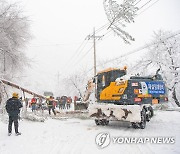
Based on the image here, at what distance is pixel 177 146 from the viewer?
8.57 meters

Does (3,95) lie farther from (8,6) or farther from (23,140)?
(23,140)

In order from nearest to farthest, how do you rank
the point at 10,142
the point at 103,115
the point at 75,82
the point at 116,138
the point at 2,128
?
the point at 10,142
the point at 116,138
the point at 2,128
the point at 103,115
the point at 75,82

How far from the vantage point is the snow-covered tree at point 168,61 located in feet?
113

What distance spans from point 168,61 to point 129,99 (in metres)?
24.3

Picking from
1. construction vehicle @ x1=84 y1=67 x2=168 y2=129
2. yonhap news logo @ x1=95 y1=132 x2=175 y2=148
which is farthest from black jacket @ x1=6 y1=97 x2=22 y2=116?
construction vehicle @ x1=84 y1=67 x2=168 y2=129

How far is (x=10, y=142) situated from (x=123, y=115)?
17.9 ft

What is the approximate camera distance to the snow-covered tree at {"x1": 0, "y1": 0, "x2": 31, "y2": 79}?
1839cm

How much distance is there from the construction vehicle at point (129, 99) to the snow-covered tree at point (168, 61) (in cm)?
2143

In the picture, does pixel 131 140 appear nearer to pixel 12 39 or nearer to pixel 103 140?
pixel 103 140

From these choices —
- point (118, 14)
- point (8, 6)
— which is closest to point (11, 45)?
point (8, 6)

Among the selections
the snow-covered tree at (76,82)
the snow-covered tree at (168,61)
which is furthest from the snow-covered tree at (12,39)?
the snow-covered tree at (76,82)

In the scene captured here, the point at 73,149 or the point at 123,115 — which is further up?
the point at 123,115

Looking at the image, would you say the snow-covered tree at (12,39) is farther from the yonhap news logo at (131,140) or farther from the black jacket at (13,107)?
the yonhap news logo at (131,140)

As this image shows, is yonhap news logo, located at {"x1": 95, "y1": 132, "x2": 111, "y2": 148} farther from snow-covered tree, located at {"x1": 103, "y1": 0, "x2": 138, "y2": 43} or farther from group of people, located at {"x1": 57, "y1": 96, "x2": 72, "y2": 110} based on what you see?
group of people, located at {"x1": 57, "y1": 96, "x2": 72, "y2": 110}
